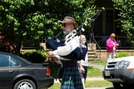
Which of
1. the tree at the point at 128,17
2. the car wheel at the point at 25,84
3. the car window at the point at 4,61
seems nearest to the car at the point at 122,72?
the car wheel at the point at 25,84

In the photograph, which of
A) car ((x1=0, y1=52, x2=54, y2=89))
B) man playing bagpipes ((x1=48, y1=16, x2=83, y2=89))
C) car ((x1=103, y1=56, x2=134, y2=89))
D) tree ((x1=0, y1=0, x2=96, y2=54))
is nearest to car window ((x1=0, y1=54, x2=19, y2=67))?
car ((x1=0, y1=52, x2=54, y2=89))

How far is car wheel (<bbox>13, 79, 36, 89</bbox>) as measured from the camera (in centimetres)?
1008

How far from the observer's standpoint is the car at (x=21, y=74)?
9934 mm

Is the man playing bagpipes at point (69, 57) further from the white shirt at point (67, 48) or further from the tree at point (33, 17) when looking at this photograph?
the tree at point (33, 17)

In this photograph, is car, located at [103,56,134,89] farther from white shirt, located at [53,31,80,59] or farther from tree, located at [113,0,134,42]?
tree, located at [113,0,134,42]

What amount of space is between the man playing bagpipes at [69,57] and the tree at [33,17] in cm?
938

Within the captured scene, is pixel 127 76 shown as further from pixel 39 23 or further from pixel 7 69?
pixel 39 23

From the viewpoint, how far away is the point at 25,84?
10195 mm

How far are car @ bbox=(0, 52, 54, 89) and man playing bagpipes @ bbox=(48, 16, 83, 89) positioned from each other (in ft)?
15.4

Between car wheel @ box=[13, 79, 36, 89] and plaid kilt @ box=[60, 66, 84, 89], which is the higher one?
plaid kilt @ box=[60, 66, 84, 89]

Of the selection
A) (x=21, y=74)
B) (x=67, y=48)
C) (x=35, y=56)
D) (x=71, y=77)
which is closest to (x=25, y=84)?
(x=21, y=74)

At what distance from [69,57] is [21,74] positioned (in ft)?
16.4

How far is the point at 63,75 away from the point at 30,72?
4878 mm

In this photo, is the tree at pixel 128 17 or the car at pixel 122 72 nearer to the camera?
the car at pixel 122 72
